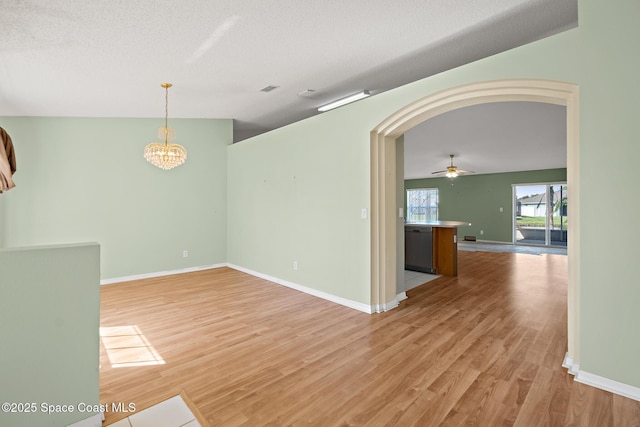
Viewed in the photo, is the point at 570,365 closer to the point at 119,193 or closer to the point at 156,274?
the point at 156,274

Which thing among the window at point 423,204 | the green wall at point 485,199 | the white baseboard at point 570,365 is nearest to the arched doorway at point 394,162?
the white baseboard at point 570,365

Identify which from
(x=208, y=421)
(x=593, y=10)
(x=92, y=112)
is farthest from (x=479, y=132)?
(x=92, y=112)

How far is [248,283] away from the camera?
4945mm

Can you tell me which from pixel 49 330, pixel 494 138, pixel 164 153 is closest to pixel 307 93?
pixel 164 153

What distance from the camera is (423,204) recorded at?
13.2m

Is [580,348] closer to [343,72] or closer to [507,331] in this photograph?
[507,331]

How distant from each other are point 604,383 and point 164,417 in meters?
2.90

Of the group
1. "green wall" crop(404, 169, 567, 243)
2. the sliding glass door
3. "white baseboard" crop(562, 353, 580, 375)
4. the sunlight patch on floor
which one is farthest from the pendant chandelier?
the sliding glass door

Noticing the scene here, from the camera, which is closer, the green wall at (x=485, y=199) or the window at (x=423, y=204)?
the green wall at (x=485, y=199)

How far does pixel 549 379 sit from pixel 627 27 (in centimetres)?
246

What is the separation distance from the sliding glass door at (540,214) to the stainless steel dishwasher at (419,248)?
6673 millimetres

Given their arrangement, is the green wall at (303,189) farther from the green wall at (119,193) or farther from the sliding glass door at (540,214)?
the sliding glass door at (540,214)

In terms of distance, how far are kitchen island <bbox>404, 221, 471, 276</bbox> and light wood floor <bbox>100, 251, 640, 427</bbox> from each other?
3.75 feet

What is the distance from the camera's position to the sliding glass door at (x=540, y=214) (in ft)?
32.2
